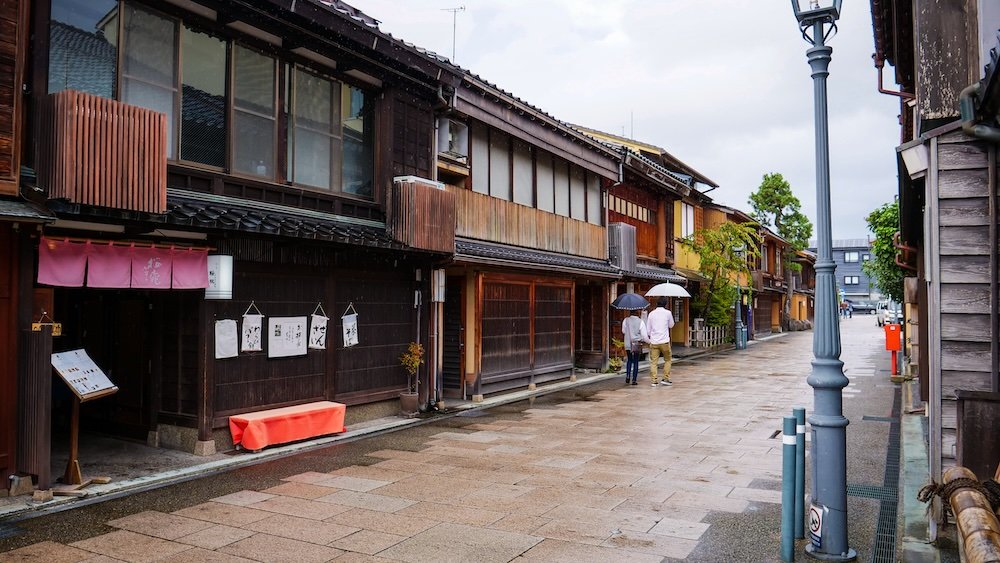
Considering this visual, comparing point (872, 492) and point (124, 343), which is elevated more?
point (124, 343)

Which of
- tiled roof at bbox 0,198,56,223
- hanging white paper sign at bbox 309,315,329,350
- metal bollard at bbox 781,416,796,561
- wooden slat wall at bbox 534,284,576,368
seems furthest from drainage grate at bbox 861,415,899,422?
tiled roof at bbox 0,198,56,223

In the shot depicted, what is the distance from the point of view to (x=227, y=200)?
9.77 meters

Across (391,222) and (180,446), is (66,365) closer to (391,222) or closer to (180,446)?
(180,446)

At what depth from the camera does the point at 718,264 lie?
29719 mm

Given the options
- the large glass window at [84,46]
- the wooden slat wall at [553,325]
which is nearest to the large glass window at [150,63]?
the large glass window at [84,46]

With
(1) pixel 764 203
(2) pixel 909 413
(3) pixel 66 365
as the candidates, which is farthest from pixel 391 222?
(1) pixel 764 203

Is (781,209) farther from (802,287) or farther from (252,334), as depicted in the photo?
(252,334)

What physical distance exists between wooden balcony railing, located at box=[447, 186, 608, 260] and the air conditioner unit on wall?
26 centimetres

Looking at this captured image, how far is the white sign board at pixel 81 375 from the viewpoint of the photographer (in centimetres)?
772

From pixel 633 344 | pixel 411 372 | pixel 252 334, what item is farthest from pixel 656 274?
pixel 252 334

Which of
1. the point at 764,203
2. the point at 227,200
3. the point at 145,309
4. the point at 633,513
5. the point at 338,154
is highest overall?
the point at 764,203

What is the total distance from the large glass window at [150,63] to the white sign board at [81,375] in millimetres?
2841

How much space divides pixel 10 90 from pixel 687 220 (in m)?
27.5

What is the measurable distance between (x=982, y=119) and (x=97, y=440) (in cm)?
1177
